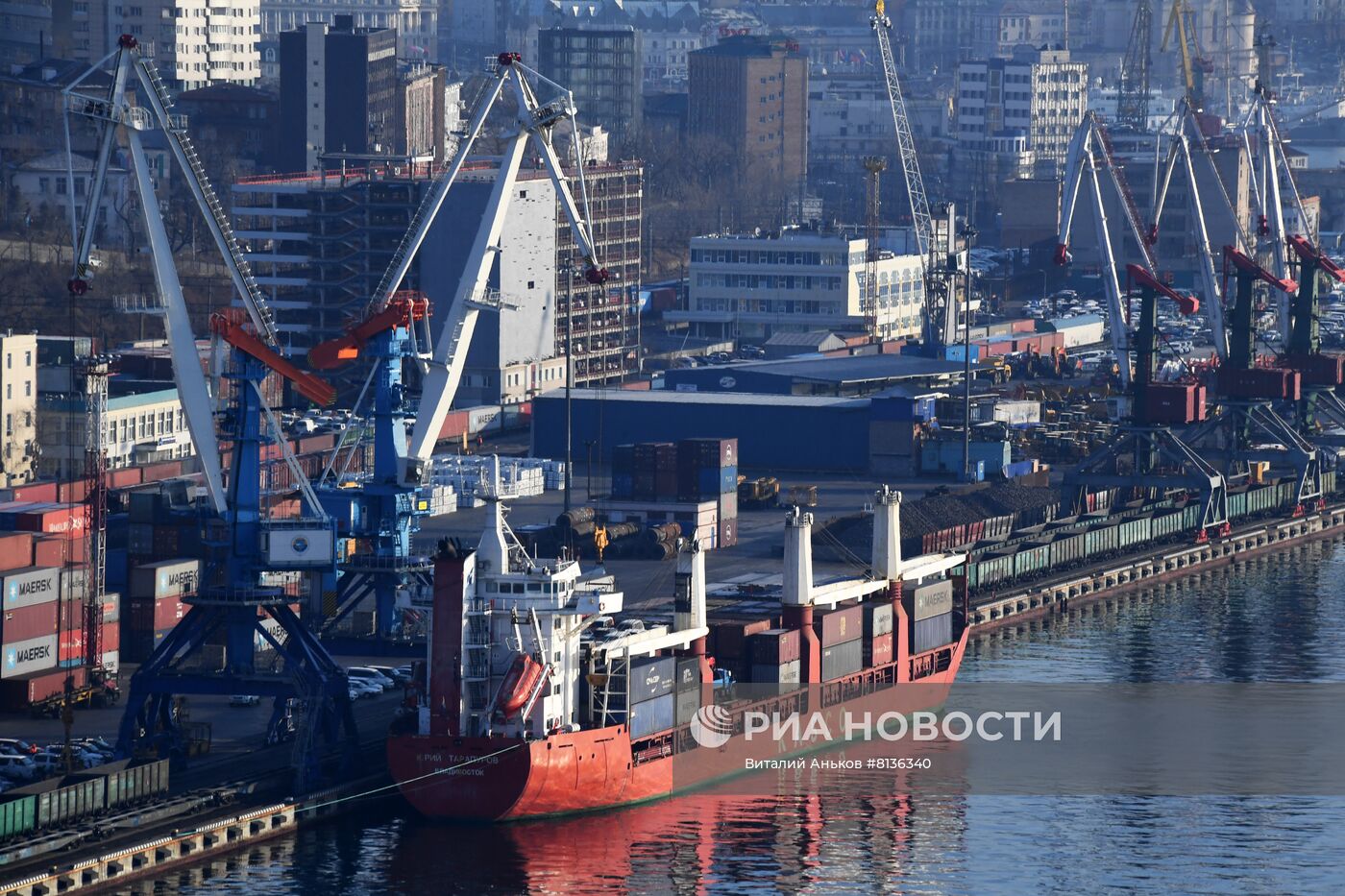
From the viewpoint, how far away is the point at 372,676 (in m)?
57.3

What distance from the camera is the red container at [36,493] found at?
66625 millimetres

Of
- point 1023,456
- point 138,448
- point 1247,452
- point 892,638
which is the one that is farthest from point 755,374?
point 892,638

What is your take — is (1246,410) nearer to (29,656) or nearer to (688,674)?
(688,674)

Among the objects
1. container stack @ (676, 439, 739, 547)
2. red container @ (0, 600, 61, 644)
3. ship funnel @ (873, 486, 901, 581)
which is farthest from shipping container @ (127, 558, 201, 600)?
container stack @ (676, 439, 739, 547)

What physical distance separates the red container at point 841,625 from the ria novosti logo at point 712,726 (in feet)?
11.9

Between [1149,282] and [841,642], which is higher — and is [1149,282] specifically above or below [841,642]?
above

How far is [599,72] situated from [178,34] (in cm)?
2899

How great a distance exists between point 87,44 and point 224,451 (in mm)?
100624

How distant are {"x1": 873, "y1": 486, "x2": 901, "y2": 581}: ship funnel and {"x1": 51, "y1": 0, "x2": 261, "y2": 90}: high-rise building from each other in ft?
367

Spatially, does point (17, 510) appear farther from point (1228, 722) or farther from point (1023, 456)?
point (1023, 456)

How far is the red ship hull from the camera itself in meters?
47.4

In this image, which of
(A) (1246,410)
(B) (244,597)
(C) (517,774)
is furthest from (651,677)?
(A) (1246,410)

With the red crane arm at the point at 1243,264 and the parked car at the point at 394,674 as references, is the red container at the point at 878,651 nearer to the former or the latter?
the parked car at the point at 394,674

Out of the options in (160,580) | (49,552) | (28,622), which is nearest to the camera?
(28,622)
